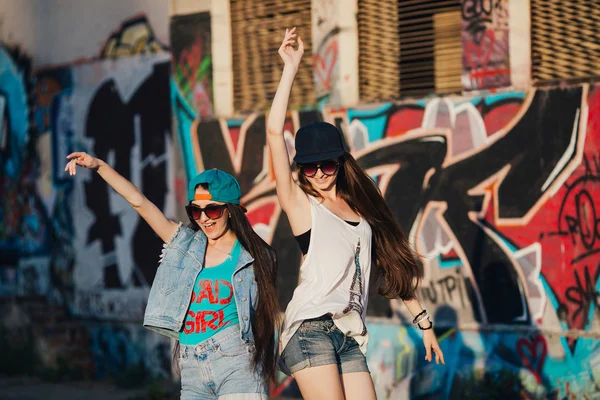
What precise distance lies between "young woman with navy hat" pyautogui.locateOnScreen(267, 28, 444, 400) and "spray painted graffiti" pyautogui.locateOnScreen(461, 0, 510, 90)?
125 inches

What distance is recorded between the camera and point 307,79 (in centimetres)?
957

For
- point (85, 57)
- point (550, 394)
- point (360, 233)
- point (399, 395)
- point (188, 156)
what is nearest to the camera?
point (360, 233)

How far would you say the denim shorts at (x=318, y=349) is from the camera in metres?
5.06

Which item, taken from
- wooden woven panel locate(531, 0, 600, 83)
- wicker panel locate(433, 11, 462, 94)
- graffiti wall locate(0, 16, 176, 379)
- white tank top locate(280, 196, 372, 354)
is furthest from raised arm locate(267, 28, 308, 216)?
graffiti wall locate(0, 16, 176, 379)

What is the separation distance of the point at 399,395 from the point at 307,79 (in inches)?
122

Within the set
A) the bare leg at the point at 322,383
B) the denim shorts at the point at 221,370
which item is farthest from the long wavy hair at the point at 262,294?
the bare leg at the point at 322,383

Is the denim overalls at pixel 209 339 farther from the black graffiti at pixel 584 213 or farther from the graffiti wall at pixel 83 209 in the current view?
the graffiti wall at pixel 83 209

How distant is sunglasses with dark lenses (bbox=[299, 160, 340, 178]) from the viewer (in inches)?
209

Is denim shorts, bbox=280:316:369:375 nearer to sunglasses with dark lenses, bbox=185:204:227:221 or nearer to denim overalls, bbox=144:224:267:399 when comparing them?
denim overalls, bbox=144:224:267:399

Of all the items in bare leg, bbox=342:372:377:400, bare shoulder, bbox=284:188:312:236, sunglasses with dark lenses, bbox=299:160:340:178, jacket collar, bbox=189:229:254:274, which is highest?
sunglasses with dark lenses, bbox=299:160:340:178

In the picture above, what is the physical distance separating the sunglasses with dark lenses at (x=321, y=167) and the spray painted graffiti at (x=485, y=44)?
3296 millimetres

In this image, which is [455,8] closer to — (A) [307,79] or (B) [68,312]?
(A) [307,79]

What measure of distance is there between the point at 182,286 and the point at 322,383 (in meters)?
0.90

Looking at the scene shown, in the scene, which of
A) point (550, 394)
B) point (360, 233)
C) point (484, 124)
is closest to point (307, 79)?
point (484, 124)
